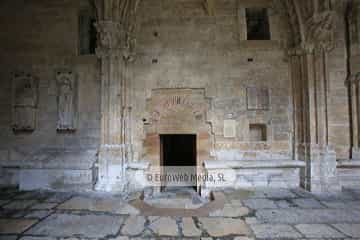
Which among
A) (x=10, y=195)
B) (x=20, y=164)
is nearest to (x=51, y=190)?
(x=10, y=195)

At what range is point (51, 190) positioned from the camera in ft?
14.1

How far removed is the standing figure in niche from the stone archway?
163 centimetres

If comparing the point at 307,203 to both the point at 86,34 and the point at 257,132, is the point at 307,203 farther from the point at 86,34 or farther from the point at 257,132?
the point at 86,34

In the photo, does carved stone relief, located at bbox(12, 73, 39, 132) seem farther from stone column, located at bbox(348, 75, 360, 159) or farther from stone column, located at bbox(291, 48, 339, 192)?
stone column, located at bbox(348, 75, 360, 159)

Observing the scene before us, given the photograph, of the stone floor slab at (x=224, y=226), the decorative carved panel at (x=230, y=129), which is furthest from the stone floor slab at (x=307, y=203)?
the decorative carved panel at (x=230, y=129)

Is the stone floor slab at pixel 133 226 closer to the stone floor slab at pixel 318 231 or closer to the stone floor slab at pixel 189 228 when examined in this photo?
Answer: the stone floor slab at pixel 189 228

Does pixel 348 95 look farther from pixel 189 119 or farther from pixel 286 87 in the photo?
pixel 189 119

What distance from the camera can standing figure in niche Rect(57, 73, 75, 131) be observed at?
15.6 ft

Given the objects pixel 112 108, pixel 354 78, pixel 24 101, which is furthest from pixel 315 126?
pixel 24 101

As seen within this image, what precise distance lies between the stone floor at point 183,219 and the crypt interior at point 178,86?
849 mm

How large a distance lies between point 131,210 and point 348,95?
4.86 m

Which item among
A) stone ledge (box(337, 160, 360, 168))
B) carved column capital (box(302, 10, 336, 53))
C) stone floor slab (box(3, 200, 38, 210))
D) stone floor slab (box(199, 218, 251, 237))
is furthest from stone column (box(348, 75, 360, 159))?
stone floor slab (box(3, 200, 38, 210))

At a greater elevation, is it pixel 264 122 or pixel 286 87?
pixel 286 87

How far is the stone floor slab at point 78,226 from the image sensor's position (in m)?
2.58
